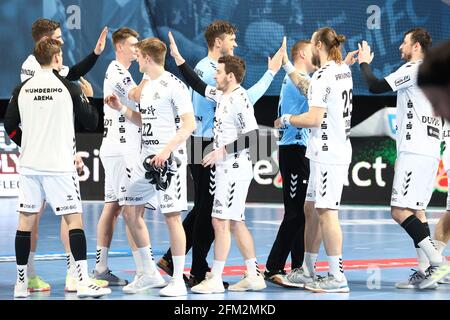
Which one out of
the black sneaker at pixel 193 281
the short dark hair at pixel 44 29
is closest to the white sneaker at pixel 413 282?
the black sneaker at pixel 193 281

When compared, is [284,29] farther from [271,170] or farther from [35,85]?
[35,85]

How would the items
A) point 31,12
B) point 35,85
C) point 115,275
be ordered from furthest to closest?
point 31,12 < point 115,275 < point 35,85

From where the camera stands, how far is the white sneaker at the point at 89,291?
7415 millimetres

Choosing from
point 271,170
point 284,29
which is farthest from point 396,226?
point 284,29

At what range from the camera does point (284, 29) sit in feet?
57.1

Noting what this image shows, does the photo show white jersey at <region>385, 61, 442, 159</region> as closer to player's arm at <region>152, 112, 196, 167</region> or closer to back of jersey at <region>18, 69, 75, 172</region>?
player's arm at <region>152, 112, 196, 167</region>

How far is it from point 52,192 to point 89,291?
0.86 m

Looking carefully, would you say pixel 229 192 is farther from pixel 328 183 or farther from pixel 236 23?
pixel 236 23

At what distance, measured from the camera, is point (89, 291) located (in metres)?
7.43

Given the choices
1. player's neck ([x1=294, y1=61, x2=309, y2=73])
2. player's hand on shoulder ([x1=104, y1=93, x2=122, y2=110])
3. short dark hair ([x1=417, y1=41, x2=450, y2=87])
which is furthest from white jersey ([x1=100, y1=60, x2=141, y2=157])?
short dark hair ([x1=417, y1=41, x2=450, y2=87])

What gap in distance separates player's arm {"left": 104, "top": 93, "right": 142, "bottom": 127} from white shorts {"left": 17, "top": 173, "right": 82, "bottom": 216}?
2.64 feet

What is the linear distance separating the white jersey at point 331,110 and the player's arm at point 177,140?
Result: 41.9 inches
